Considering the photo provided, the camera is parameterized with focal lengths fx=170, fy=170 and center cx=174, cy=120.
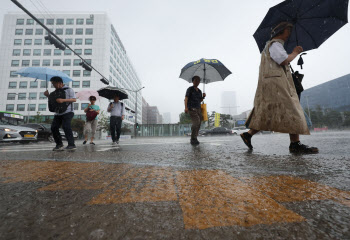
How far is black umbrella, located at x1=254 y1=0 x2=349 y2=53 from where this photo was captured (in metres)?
2.79

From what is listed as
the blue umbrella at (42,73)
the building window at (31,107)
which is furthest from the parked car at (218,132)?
the building window at (31,107)

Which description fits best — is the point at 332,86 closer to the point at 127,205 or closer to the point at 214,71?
the point at 214,71

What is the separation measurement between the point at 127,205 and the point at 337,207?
66cm

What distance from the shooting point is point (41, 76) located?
6.99 metres

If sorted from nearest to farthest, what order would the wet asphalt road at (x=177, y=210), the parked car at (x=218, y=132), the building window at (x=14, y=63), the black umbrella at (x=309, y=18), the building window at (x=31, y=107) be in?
the wet asphalt road at (x=177, y=210), the black umbrella at (x=309, y=18), the parked car at (x=218, y=132), the building window at (x=31, y=107), the building window at (x=14, y=63)

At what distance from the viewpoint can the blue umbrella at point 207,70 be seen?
6035 millimetres

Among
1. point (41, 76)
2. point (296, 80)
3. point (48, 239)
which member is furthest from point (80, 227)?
point (41, 76)

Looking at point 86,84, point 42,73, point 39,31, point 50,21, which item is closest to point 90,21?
point 50,21

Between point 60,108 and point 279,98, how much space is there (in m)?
3.90

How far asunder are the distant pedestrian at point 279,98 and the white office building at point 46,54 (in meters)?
40.5

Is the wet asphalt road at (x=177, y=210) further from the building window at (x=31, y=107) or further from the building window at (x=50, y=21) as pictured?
A: the building window at (x=50, y=21)

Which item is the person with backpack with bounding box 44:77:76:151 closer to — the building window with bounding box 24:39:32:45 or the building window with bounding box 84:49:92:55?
the building window with bounding box 84:49:92:55

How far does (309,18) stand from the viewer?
2996mm

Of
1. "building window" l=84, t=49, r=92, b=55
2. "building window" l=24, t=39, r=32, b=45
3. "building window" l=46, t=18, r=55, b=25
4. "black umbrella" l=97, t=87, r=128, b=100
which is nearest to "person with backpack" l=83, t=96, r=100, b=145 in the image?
"black umbrella" l=97, t=87, r=128, b=100
